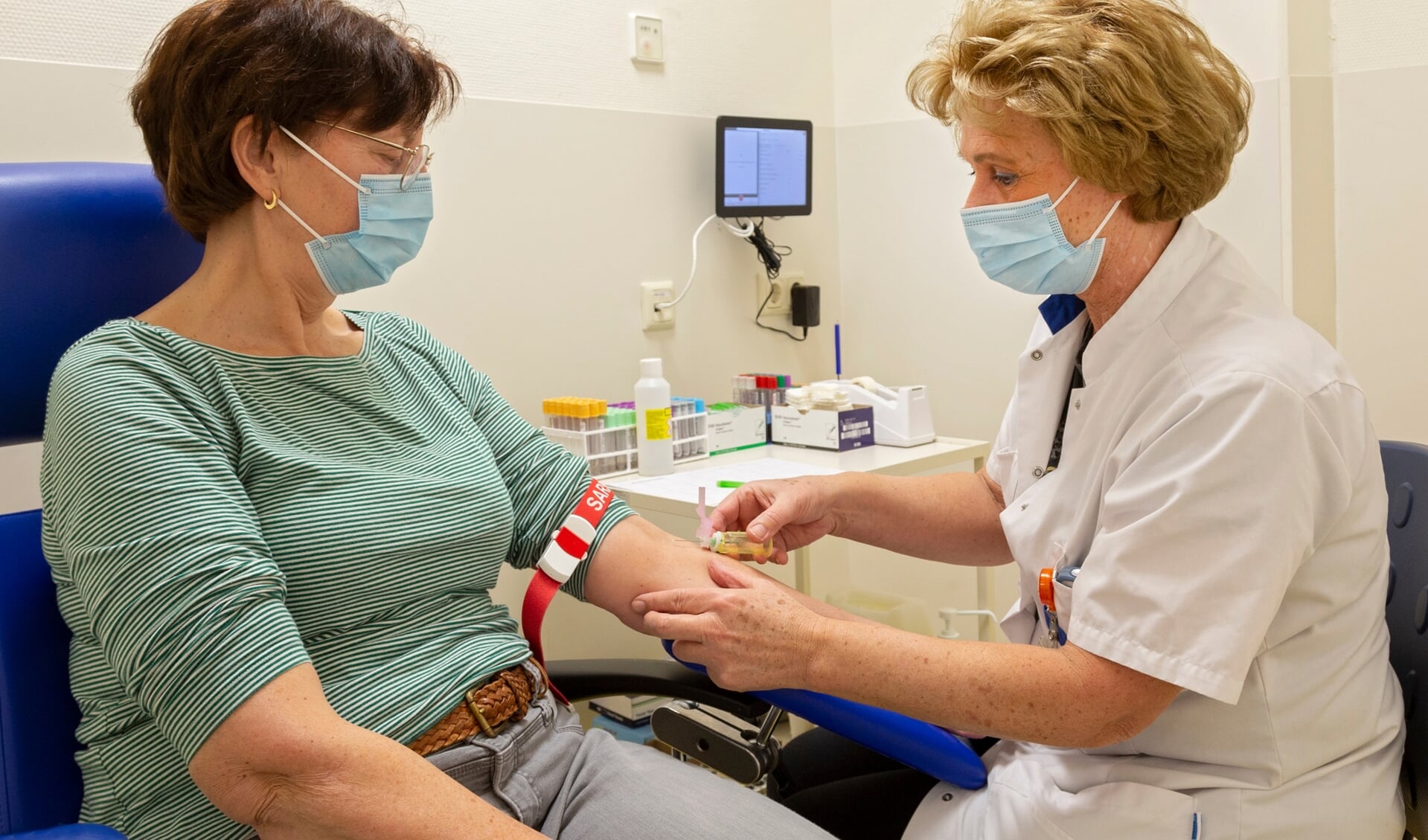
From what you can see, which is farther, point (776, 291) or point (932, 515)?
point (776, 291)

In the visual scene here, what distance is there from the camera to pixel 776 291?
9.29 ft

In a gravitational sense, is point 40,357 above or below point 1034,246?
below

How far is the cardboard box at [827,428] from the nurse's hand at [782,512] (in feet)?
2.36

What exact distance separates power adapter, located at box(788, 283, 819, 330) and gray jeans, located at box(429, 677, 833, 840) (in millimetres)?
1710

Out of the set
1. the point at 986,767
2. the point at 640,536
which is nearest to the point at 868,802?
the point at 986,767

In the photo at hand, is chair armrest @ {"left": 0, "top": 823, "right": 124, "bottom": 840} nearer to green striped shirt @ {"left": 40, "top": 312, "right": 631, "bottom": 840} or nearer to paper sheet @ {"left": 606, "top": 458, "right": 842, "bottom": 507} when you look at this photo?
green striped shirt @ {"left": 40, "top": 312, "right": 631, "bottom": 840}

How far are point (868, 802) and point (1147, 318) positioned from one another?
677 millimetres

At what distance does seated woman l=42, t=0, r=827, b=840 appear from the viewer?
0.97m

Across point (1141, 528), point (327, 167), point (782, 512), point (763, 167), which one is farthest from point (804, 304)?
point (1141, 528)

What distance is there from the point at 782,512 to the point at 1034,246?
1.62 feet

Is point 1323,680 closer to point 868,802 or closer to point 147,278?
point 868,802

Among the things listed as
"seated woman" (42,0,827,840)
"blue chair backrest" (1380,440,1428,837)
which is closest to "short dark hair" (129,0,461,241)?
"seated woman" (42,0,827,840)

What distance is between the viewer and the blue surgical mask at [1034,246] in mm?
1207

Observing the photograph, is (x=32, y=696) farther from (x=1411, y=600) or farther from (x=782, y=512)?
(x=1411, y=600)
